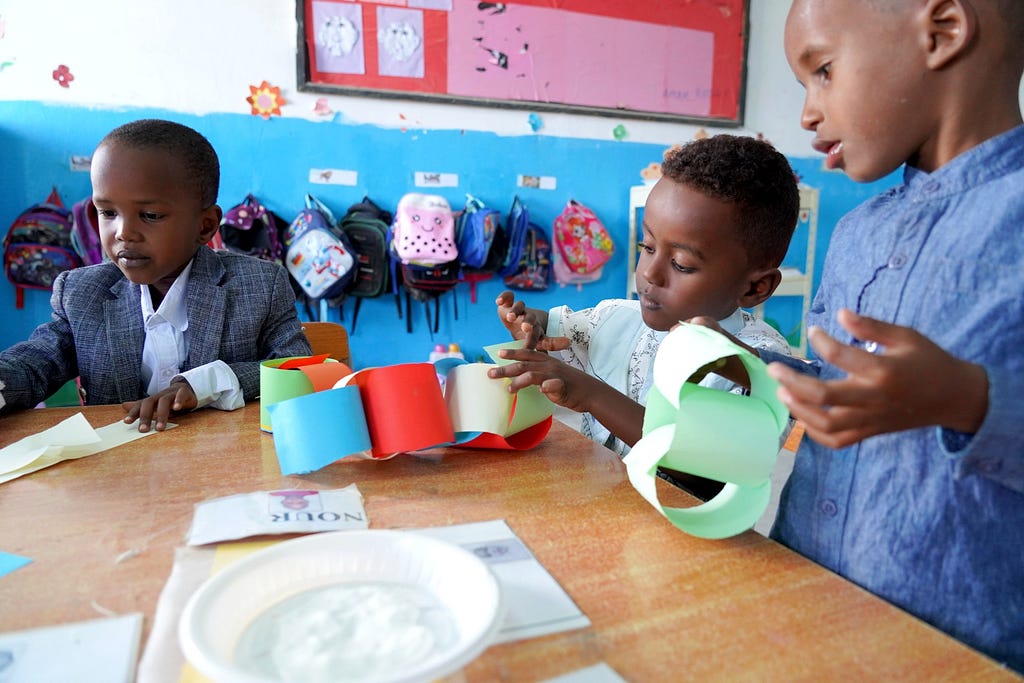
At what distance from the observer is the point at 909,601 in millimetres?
549

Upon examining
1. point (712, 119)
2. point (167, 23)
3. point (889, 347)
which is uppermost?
point (167, 23)

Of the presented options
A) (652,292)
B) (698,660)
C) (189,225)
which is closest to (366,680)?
(698,660)

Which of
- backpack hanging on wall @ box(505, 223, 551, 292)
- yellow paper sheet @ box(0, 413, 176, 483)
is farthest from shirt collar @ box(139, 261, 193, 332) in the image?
backpack hanging on wall @ box(505, 223, 551, 292)

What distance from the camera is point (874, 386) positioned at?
0.37 meters

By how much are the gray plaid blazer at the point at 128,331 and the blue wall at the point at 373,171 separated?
1287mm

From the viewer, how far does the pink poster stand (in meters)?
2.56

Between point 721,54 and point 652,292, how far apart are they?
246 cm

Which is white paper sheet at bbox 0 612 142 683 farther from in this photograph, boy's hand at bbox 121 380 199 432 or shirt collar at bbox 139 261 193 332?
shirt collar at bbox 139 261 193 332

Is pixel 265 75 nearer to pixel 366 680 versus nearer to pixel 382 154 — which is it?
pixel 382 154

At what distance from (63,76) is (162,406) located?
6.25ft

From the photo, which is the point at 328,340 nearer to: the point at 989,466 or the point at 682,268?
the point at 682,268

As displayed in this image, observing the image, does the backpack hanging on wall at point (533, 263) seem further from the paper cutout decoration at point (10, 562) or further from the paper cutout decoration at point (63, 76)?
the paper cutout decoration at point (10, 562)

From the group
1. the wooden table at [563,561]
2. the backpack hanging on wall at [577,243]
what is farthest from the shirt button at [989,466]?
the backpack hanging on wall at [577,243]

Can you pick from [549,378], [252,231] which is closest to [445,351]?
[252,231]
